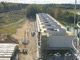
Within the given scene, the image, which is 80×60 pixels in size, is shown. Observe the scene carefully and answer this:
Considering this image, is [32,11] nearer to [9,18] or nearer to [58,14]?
[9,18]

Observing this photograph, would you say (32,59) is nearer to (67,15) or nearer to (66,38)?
(66,38)

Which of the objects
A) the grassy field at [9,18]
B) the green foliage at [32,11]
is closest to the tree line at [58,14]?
the green foliage at [32,11]

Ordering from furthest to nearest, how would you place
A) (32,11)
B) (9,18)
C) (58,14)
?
(32,11), (9,18), (58,14)

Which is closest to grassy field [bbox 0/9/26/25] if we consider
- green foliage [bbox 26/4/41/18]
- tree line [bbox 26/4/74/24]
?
green foliage [bbox 26/4/41/18]

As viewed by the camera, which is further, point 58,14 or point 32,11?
point 32,11

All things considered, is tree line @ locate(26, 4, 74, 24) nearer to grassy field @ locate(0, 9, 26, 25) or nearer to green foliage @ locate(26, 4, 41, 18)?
green foliage @ locate(26, 4, 41, 18)

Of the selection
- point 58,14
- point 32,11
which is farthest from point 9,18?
point 58,14

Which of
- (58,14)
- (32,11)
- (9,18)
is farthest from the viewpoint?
(32,11)

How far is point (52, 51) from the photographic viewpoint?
235 inches

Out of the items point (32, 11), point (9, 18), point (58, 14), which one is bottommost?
point (9, 18)

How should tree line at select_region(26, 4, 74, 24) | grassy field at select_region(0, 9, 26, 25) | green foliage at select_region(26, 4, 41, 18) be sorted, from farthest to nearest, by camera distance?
green foliage at select_region(26, 4, 41, 18), tree line at select_region(26, 4, 74, 24), grassy field at select_region(0, 9, 26, 25)

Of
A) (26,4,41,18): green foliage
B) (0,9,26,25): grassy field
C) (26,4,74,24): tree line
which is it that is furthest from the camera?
(26,4,41,18): green foliage

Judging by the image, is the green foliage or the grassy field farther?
the green foliage

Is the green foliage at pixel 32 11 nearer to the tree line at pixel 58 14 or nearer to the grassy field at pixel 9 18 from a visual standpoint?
the tree line at pixel 58 14
